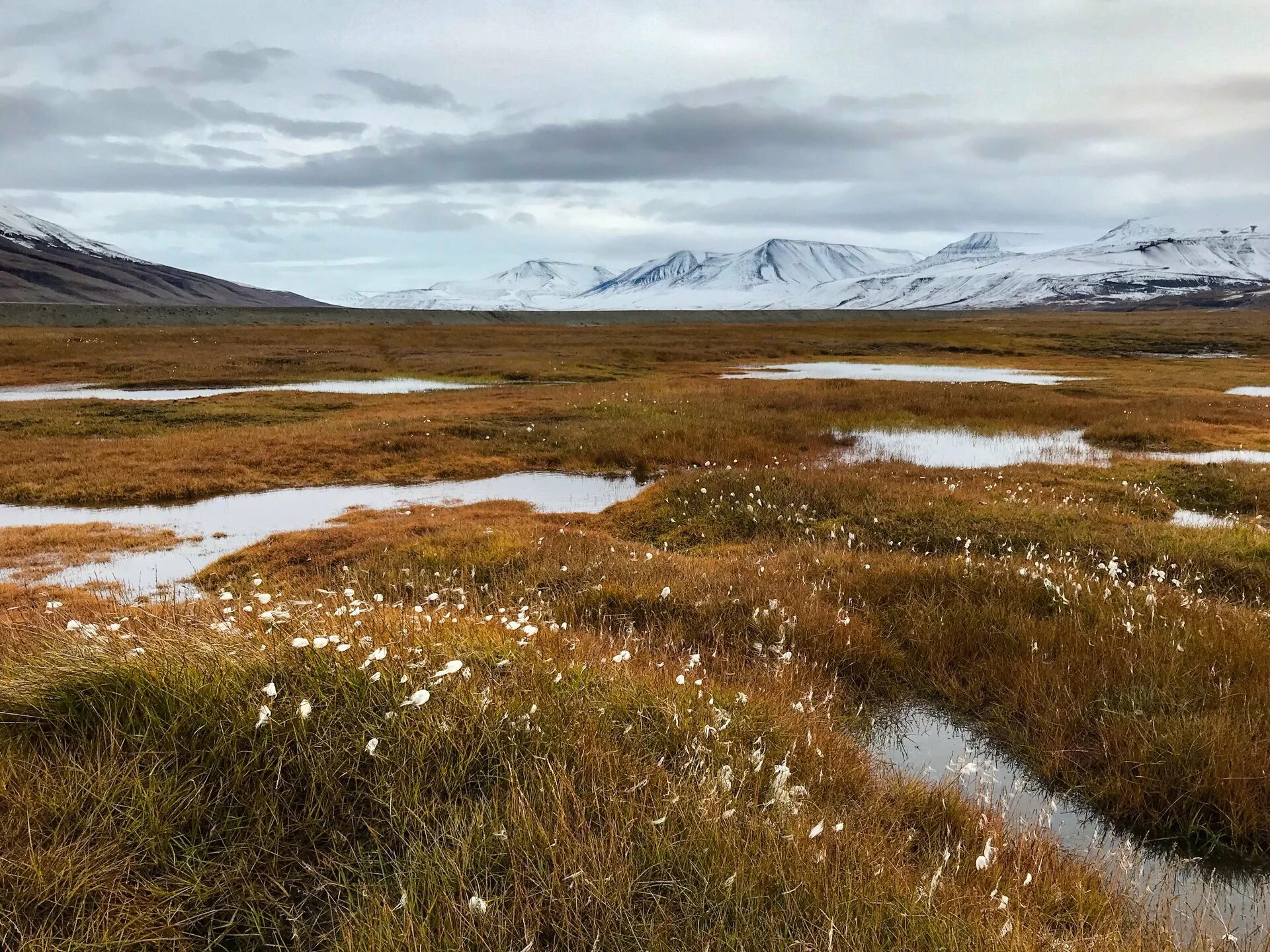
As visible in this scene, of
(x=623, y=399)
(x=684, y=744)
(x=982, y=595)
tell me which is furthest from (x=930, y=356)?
(x=684, y=744)

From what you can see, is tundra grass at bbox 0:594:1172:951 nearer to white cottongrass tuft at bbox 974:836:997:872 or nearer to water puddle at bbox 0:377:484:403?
white cottongrass tuft at bbox 974:836:997:872

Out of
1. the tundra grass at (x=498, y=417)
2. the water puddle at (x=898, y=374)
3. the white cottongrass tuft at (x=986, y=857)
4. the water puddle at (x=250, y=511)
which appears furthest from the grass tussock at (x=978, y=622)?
the water puddle at (x=898, y=374)

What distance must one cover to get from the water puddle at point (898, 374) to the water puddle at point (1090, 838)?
1478 inches

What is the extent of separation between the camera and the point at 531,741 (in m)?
4.29

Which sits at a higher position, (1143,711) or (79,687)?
(79,687)

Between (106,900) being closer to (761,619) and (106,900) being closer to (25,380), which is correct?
(761,619)

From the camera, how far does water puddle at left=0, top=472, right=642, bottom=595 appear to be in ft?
41.9

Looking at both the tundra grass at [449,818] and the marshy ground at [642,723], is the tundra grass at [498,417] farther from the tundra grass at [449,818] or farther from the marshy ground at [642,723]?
the tundra grass at [449,818]

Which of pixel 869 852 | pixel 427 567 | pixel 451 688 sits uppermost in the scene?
pixel 451 688

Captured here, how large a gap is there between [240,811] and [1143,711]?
6.75 m

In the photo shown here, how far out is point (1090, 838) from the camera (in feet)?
16.9

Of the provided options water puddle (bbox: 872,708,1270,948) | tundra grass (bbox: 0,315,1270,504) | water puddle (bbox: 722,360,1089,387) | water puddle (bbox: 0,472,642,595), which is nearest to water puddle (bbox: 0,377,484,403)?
tundra grass (bbox: 0,315,1270,504)

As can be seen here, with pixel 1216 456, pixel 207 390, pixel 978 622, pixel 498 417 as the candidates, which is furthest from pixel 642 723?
pixel 207 390

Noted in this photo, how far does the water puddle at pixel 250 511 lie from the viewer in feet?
41.9
